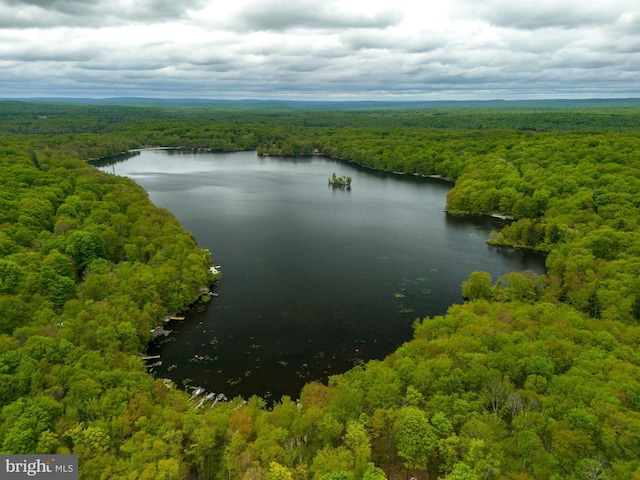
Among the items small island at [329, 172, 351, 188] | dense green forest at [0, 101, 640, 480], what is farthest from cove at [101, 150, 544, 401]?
dense green forest at [0, 101, 640, 480]

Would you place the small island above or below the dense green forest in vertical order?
above

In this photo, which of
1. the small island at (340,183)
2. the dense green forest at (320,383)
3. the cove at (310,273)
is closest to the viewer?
the dense green forest at (320,383)

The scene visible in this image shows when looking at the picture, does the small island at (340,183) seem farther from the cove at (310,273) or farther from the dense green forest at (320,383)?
the dense green forest at (320,383)

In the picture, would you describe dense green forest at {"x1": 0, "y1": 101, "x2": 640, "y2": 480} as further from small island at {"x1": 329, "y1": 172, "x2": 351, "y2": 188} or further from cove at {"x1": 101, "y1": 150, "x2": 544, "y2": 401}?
small island at {"x1": 329, "y1": 172, "x2": 351, "y2": 188}

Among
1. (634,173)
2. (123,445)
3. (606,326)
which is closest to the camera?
(123,445)

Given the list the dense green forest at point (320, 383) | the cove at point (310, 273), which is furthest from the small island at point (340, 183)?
the dense green forest at point (320, 383)

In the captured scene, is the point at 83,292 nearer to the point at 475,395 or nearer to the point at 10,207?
the point at 10,207

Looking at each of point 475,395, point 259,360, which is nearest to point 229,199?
point 259,360

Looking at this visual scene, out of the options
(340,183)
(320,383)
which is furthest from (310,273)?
(340,183)
